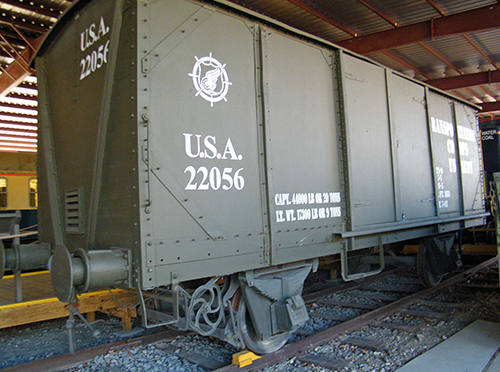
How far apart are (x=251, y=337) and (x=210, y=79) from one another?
8.58 feet

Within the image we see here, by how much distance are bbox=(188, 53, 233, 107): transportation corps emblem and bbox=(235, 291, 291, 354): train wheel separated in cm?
201

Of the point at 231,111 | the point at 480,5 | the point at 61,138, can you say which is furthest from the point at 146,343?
the point at 480,5

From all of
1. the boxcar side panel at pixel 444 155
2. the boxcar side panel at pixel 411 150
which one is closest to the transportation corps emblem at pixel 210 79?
the boxcar side panel at pixel 411 150

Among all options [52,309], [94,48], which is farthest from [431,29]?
[52,309]

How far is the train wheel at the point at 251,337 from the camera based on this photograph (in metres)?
4.07

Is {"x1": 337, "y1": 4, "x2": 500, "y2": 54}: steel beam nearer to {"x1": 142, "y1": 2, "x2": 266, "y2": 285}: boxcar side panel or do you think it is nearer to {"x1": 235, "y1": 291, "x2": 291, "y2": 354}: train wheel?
{"x1": 142, "y1": 2, "x2": 266, "y2": 285}: boxcar side panel

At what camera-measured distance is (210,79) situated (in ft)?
12.0

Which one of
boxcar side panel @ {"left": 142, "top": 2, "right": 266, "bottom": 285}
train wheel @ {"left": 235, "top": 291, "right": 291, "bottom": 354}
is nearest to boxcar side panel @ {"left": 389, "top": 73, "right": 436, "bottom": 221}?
train wheel @ {"left": 235, "top": 291, "right": 291, "bottom": 354}

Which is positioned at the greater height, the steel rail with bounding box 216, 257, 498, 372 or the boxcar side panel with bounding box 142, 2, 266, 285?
the boxcar side panel with bounding box 142, 2, 266, 285

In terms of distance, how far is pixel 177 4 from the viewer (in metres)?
3.50

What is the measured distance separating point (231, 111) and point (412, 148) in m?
3.91

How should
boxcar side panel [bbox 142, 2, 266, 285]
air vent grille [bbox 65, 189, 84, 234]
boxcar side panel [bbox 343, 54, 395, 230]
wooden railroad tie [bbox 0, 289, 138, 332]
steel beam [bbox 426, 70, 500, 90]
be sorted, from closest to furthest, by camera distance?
1. boxcar side panel [bbox 142, 2, 266, 285]
2. air vent grille [bbox 65, 189, 84, 234]
3. wooden railroad tie [bbox 0, 289, 138, 332]
4. boxcar side panel [bbox 343, 54, 395, 230]
5. steel beam [bbox 426, 70, 500, 90]

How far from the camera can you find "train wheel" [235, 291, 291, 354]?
4.07 m

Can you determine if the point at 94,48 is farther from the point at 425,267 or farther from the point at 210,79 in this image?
the point at 425,267
